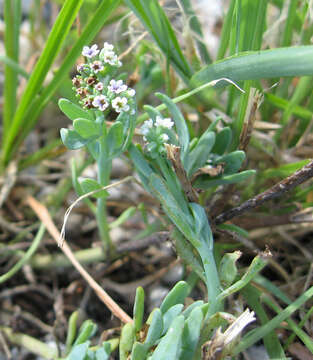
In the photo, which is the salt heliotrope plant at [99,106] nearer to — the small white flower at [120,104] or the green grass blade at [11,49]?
the small white flower at [120,104]

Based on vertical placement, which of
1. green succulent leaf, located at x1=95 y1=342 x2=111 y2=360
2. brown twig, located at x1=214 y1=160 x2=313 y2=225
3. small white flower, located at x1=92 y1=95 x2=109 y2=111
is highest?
small white flower, located at x1=92 y1=95 x2=109 y2=111

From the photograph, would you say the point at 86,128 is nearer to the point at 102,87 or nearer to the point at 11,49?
the point at 102,87

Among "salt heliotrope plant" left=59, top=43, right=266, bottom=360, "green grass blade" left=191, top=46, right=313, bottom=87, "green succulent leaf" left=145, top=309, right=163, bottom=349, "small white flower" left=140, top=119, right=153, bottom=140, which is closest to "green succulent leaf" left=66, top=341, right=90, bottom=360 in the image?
"salt heliotrope plant" left=59, top=43, right=266, bottom=360

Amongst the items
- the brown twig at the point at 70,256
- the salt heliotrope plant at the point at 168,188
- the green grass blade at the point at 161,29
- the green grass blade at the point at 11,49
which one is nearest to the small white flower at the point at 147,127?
the salt heliotrope plant at the point at 168,188

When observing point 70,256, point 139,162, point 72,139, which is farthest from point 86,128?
point 70,256

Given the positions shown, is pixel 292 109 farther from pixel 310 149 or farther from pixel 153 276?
pixel 153 276

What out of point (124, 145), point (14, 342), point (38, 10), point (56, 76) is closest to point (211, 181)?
point (124, 145)

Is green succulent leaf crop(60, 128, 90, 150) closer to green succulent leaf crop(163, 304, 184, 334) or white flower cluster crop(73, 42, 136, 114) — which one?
white flower cluster crop(73, 42, 136, 114)
